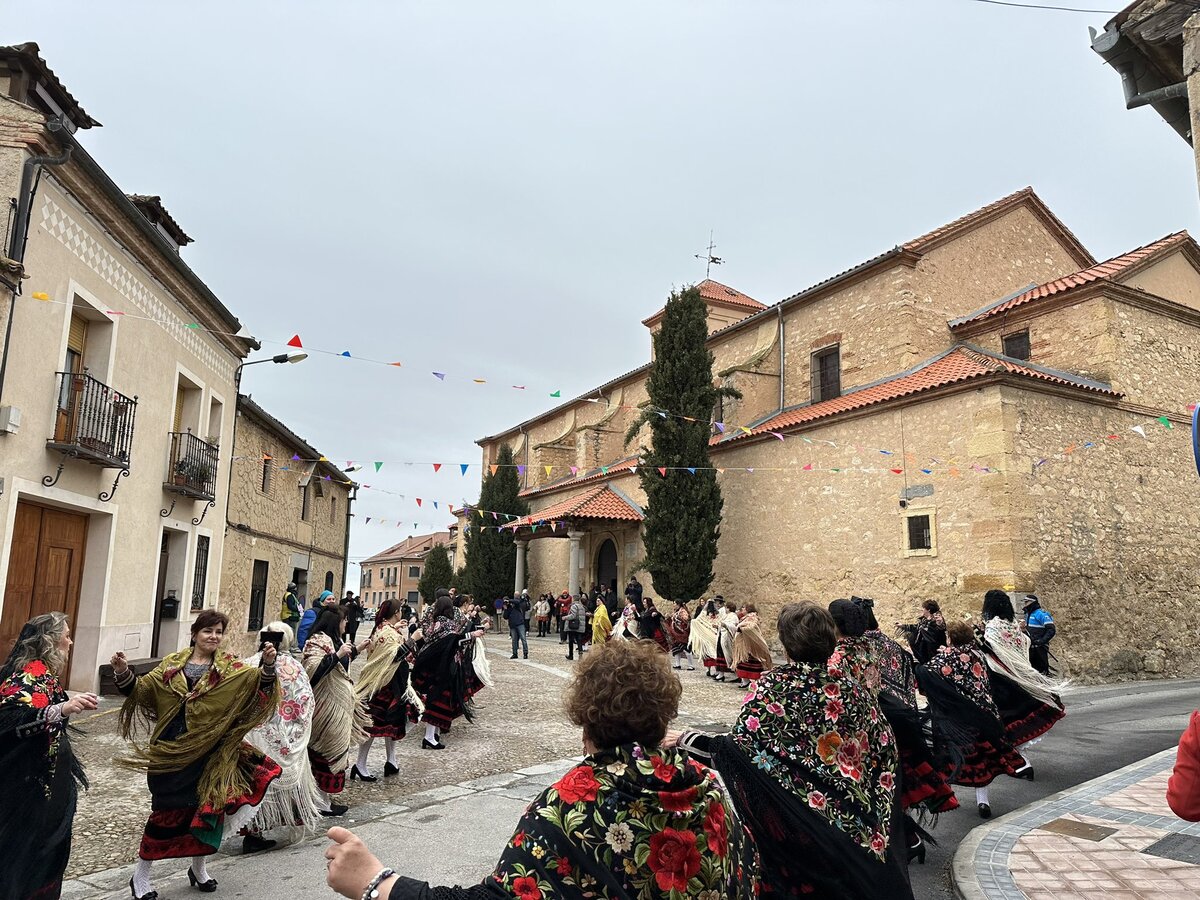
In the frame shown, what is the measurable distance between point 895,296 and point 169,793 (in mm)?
17289

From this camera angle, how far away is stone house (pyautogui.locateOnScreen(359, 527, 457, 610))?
76688 millimetres

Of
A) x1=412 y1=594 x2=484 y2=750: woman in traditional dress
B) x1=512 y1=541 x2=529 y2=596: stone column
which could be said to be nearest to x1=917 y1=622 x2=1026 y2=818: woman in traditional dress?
x1=412 y1=594 x2=484 y2=750: woman in traditional dress

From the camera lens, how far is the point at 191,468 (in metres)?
12.4

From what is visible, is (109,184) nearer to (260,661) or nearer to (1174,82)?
(260,661)

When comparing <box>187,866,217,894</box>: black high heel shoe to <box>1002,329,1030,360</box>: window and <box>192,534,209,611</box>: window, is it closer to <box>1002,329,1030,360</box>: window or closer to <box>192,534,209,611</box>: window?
<box>192,534,209,611</box>: window

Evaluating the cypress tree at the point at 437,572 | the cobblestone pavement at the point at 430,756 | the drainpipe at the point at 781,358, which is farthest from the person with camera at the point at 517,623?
the cypress tree at the point at 437,572

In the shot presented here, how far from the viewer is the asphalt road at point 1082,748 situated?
16.0 feet

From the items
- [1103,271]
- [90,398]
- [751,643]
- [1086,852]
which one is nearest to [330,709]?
[1086,852]

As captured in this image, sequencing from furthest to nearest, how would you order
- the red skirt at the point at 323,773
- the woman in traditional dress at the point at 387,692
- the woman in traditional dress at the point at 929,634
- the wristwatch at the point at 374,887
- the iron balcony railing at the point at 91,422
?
1. the iron balcony railing at the point at 91,422
2. the woman in traditional dress at the point at 929,634
3. the woman in traditional dress at the point at 387,692
4. the red skirt at the point at 323,773
5. the wristwatch at the point at 374,887

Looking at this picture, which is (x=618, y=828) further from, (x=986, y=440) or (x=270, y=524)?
(x=270, y=524)

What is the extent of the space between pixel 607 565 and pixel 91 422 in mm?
18111

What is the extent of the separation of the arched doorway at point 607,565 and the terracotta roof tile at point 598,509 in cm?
148

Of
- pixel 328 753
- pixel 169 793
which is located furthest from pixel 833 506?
pixel 169 793

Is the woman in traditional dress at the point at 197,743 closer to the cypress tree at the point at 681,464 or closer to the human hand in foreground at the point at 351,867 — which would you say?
the human hand in foreground at the point at 351,867
